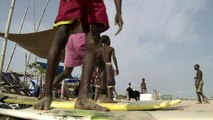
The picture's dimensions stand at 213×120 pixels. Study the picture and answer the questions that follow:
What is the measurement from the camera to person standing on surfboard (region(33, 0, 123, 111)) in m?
2.60

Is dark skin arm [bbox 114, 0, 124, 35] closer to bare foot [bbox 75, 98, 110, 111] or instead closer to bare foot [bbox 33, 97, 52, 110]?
bare foot [bbox 75, 98, 110, 111]

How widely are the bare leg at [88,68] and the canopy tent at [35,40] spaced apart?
8.11m

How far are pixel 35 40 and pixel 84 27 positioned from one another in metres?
8.95

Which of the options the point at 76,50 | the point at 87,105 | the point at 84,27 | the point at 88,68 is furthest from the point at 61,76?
the point at 87,105

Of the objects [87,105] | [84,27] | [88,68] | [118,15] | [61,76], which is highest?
[118,15]

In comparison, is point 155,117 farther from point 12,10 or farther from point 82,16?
point 12,10

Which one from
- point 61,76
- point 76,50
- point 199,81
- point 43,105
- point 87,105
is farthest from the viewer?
point 199,81

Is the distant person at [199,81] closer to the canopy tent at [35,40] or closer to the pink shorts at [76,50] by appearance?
the canopy tent at [35,40]

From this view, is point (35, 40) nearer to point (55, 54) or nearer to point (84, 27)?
point (84, 27)

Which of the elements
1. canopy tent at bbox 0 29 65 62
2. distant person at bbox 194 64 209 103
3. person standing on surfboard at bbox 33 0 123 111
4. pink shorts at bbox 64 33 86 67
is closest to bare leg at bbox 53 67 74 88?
pink shorts at bbox 64 33 86 67

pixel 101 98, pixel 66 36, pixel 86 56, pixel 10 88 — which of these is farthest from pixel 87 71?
pixel 10 88

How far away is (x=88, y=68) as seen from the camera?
2.64m

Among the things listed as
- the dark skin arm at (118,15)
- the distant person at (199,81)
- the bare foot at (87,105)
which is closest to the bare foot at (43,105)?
the bare foot at (87,105)

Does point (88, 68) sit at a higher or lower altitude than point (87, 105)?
higher
